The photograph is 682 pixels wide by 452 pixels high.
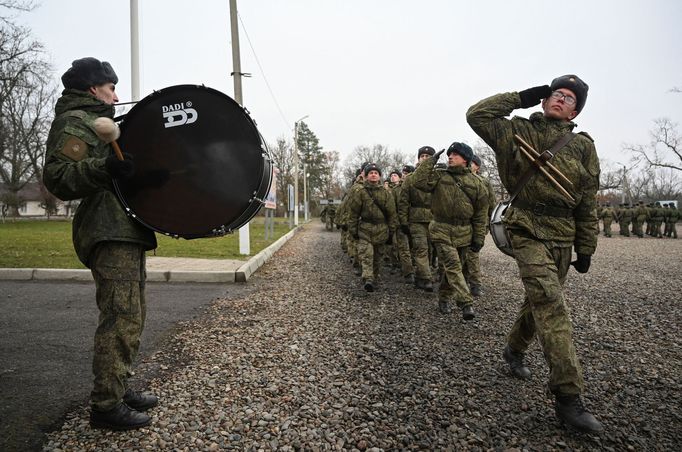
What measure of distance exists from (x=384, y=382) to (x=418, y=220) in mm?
4135

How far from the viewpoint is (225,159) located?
8.38 feet

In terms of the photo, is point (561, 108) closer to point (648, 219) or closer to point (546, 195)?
point (546, 195)

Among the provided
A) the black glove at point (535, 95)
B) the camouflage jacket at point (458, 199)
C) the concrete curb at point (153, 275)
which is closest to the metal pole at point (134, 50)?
the concrete curb at point (153, 275)

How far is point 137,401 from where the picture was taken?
256 cm

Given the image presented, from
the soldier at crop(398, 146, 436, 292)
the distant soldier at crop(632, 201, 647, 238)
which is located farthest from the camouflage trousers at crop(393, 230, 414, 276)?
the distant soldier at crop(632, 201, 647, 238)

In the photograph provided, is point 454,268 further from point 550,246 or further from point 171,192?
point 171,192

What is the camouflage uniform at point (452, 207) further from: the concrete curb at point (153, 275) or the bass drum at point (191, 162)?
the concrete curb at point (153, 275)

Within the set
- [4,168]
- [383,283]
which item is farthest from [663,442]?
[4,168]

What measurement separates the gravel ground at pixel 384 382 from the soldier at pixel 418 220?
93 cm

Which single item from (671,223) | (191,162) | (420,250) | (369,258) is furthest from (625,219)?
(191,162)

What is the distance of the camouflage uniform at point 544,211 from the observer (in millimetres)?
2631

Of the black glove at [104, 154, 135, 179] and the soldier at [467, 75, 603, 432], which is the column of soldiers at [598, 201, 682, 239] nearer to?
the soldier at [467, 75, 603, 432]

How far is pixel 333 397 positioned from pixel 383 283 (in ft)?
14.9

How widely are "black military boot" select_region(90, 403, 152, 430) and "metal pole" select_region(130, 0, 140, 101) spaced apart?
274 inches
